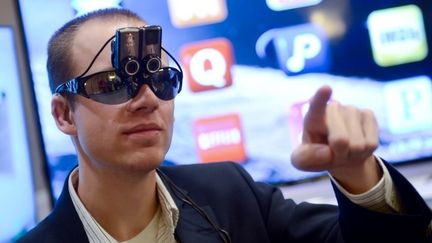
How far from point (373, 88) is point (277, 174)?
1.42ft

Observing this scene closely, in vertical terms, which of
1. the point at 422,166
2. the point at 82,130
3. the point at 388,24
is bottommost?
the point at 422,166

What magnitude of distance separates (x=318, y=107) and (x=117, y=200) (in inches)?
20.5

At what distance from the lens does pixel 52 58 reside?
46.8 inches

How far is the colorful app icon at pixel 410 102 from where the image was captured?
183cm

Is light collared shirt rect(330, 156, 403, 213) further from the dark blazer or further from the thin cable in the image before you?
the thin cable

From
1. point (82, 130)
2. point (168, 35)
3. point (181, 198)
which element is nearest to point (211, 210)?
point (181, 198)

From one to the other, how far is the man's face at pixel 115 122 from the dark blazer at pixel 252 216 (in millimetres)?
159

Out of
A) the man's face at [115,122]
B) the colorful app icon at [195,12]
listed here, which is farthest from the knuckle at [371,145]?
the colorful app icon at [195,12]

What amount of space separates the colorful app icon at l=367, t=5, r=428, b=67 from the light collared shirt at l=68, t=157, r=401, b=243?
95 centimetres

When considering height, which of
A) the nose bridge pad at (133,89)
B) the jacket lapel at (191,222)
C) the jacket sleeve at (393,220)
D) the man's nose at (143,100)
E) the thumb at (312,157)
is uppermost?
the nose bridge pad at (133,89)

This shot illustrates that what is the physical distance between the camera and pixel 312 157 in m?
0.83

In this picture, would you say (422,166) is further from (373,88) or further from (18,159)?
(18,159)

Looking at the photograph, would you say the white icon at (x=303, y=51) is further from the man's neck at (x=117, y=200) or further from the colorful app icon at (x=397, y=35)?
the man's neck at (x=117, y=200)

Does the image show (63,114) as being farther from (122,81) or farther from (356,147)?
(356,147)
